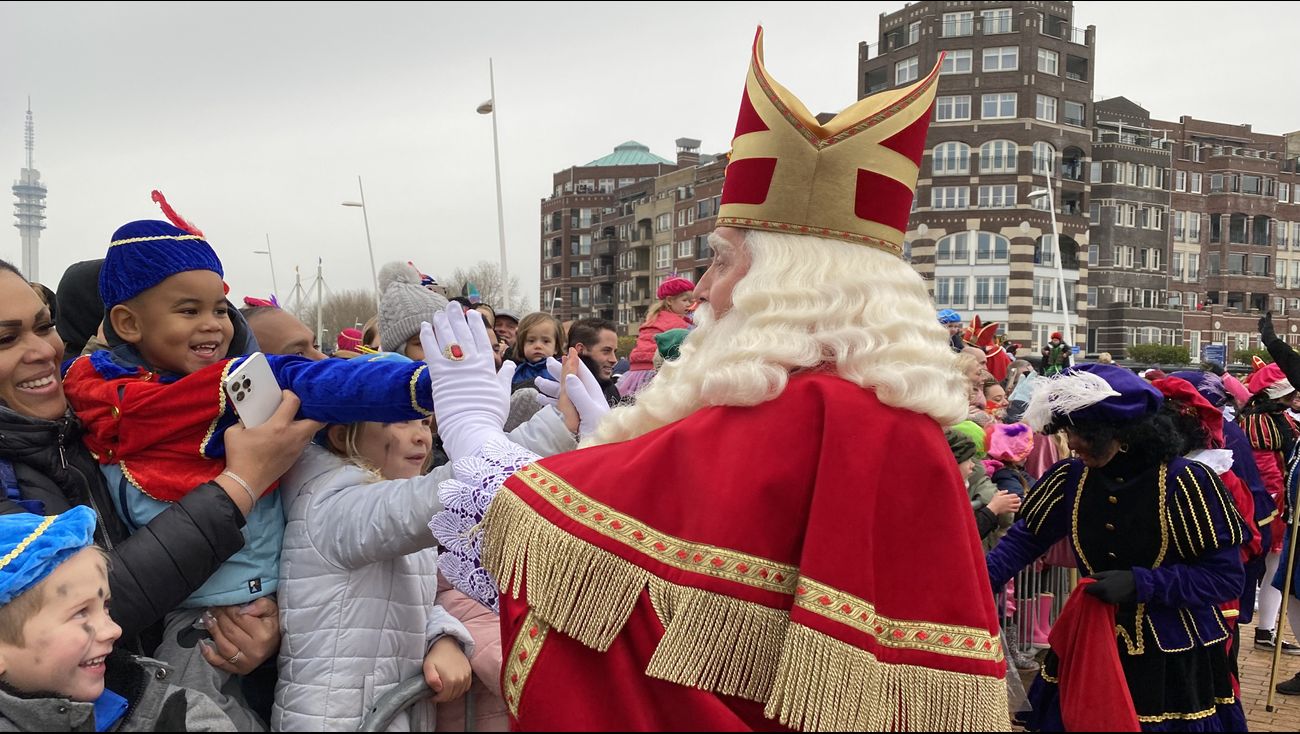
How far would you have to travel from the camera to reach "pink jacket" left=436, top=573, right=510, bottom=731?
2.45 meters

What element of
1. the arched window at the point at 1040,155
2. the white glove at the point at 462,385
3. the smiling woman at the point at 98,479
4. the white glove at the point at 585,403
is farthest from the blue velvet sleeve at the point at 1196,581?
the arched window at the point at 1040,155

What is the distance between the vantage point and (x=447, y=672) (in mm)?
2389

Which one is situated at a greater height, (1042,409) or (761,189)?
(761,189)

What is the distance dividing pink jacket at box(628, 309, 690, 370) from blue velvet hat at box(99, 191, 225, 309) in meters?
4.40

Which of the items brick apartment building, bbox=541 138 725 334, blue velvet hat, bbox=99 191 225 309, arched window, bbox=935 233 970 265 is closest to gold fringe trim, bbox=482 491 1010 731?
blue velvet hat, bbox=99 191 225 309

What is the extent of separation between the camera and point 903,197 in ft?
6.95

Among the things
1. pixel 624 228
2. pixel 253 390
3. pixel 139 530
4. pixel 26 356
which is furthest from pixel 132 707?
pixel 624 228

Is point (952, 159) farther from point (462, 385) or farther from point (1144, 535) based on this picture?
point (462, 385)

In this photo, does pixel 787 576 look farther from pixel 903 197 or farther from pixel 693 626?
pixel 903 197

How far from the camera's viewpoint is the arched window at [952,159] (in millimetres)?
51062

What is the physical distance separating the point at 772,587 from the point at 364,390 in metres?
1.11

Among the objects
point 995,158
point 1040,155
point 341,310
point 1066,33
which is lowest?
point 341,310

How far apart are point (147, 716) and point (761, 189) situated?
6.02ft

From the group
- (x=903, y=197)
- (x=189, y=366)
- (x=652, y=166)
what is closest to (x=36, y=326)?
(x=189, y=366)
